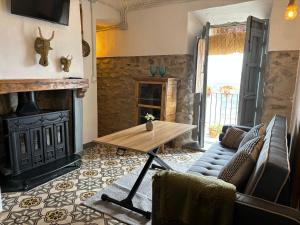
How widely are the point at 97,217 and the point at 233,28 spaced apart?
160 inches

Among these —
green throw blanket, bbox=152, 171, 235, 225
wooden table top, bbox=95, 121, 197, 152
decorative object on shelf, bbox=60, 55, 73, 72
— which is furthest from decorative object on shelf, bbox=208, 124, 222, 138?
green throw blanket, bbox=152, 171, 235, 225

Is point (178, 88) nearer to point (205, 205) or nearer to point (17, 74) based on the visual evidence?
point (17, 74)

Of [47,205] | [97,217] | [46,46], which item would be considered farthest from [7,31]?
[97,217]

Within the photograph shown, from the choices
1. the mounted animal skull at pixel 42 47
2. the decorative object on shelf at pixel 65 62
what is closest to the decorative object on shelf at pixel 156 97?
the decorative object on shelf at pixel 65 62

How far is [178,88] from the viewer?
168 inches

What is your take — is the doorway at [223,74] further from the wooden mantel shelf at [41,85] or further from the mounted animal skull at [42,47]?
the mounted animal skull at [42,47]

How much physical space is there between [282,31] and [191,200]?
121 inches

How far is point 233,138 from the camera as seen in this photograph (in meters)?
3.02

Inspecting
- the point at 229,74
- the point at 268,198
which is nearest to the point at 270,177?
the point at 268,198

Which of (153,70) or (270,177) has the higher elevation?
(153,70)

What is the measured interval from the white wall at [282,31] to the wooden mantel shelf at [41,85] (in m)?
3.04

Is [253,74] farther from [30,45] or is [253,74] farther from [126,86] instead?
[30,45]

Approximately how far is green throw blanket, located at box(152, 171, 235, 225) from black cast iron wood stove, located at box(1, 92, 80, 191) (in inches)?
78.2

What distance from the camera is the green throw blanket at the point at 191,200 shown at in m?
1.30
